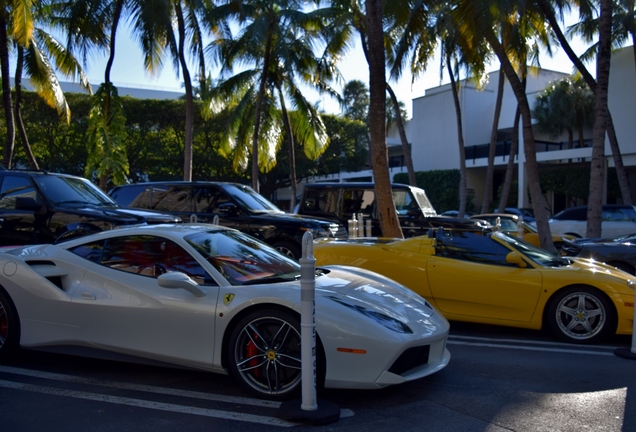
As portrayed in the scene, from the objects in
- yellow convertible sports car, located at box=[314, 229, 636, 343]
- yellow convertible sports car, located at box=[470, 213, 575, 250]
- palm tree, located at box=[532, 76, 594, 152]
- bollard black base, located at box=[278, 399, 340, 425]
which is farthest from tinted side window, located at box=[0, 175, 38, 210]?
palm tree, located at box=[532, 76, 594, 152]

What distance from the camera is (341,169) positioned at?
44.2m

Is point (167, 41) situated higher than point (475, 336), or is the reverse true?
point (167, 41)

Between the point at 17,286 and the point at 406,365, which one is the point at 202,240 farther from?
the point at 406,365

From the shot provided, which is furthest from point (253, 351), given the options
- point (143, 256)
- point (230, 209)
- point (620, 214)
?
point (620, 214)

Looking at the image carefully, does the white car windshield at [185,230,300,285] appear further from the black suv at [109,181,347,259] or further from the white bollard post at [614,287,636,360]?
the black suv at [109,181,347,259]

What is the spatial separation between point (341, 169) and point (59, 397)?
39.7m

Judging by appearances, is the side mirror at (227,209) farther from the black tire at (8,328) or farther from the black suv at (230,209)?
the black tire at (8,328)

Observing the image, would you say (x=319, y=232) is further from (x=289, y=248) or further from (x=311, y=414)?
(x=311, y=414)

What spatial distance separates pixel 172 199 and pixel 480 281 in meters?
7.20

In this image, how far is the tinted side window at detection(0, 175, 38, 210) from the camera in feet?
32.1

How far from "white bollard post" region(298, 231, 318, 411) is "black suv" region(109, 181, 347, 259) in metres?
7.02

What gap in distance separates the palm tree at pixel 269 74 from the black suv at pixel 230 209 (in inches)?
363

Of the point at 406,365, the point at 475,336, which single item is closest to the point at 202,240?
the point at 406,365

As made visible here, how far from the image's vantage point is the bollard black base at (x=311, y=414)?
4286mm
